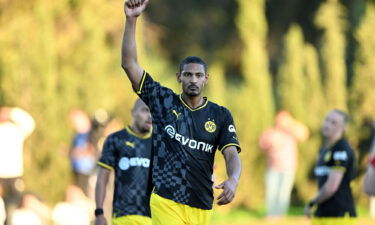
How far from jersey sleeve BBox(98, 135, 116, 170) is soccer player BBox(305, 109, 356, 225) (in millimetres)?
2568

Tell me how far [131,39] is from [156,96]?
569 millimetres

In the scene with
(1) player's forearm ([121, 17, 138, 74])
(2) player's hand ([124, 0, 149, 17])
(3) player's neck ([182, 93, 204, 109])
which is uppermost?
(2) player's hand ([124, 0, 149, 17])

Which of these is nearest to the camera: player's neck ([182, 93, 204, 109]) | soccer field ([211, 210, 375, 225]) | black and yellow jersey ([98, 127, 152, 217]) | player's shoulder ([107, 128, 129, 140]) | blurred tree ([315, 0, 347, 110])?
player's neck ([182, 93, 204, 109])

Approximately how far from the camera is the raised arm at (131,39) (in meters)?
6.77

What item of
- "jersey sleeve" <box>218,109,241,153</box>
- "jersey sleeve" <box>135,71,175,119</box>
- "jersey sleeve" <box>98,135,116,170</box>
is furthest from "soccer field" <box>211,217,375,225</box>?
"jersey sleeve" <box>135,71,175,119</box>

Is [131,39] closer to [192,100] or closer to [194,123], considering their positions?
[192,100]

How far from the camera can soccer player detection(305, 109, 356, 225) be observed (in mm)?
10031

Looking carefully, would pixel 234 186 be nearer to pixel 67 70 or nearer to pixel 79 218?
pixel 79 218

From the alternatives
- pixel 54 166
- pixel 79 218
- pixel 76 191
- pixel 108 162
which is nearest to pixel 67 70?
pixel 54 166

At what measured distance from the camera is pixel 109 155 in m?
8.96

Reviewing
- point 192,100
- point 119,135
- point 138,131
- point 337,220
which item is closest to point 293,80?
point 337,220

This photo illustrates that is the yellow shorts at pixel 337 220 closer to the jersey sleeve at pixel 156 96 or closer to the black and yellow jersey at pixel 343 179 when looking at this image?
the black and yellow jersey at pixel 343 179

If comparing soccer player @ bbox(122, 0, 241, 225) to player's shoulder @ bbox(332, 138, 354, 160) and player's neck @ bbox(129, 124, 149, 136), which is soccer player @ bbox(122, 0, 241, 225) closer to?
player's neck @ bbox(129, 124, 149, 136)

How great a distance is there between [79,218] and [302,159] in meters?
10.3
